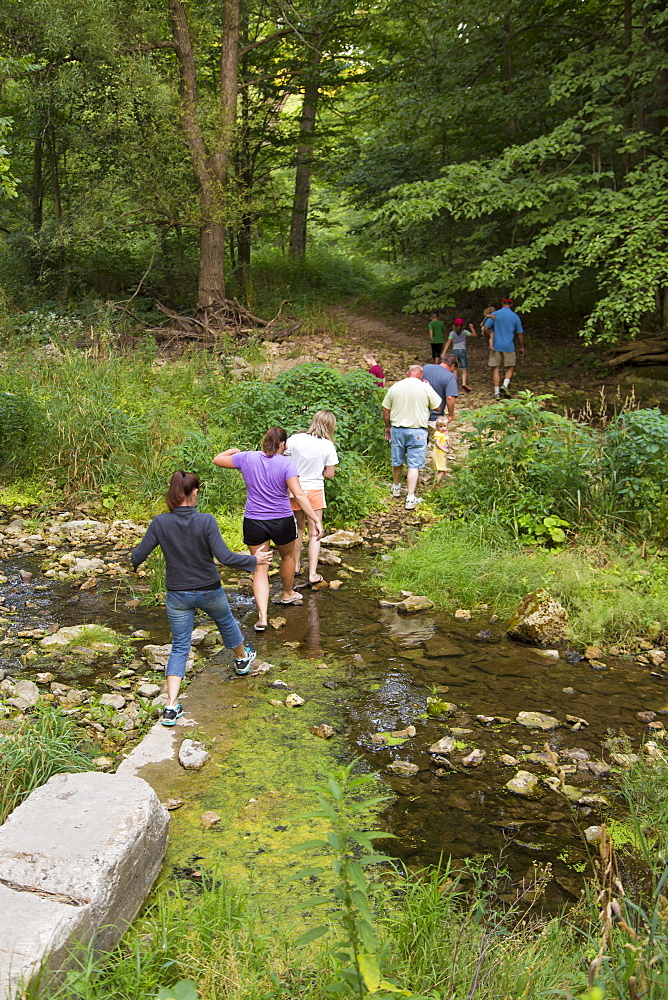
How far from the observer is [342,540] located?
32.3 ft

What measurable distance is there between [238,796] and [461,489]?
6.38m

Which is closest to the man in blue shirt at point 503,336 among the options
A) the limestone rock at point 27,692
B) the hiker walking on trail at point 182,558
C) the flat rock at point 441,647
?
the flat rock at point 441,647

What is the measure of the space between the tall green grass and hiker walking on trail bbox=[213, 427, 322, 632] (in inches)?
102

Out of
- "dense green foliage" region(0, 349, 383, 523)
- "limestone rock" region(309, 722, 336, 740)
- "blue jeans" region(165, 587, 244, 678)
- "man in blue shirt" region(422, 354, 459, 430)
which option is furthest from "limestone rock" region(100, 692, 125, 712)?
"man in blue shirt" region(422, 354, 459, 430)

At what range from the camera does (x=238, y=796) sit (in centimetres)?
459

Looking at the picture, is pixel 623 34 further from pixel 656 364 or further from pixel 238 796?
pixel 238 796

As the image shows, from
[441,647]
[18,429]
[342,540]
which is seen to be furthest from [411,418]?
[18,429]

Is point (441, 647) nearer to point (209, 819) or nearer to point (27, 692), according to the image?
point (209, 819)

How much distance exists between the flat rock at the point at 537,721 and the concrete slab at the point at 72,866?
112 inches

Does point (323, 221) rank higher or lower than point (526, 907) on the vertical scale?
higher

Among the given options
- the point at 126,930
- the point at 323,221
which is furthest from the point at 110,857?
the point at 323,221

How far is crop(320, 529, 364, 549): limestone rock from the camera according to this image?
9.79 meters

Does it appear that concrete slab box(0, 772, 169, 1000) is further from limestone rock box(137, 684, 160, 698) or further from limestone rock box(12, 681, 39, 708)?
limestone rock box(137, 684, 160, 698)

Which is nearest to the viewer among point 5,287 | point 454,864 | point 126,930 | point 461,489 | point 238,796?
point 126,930
